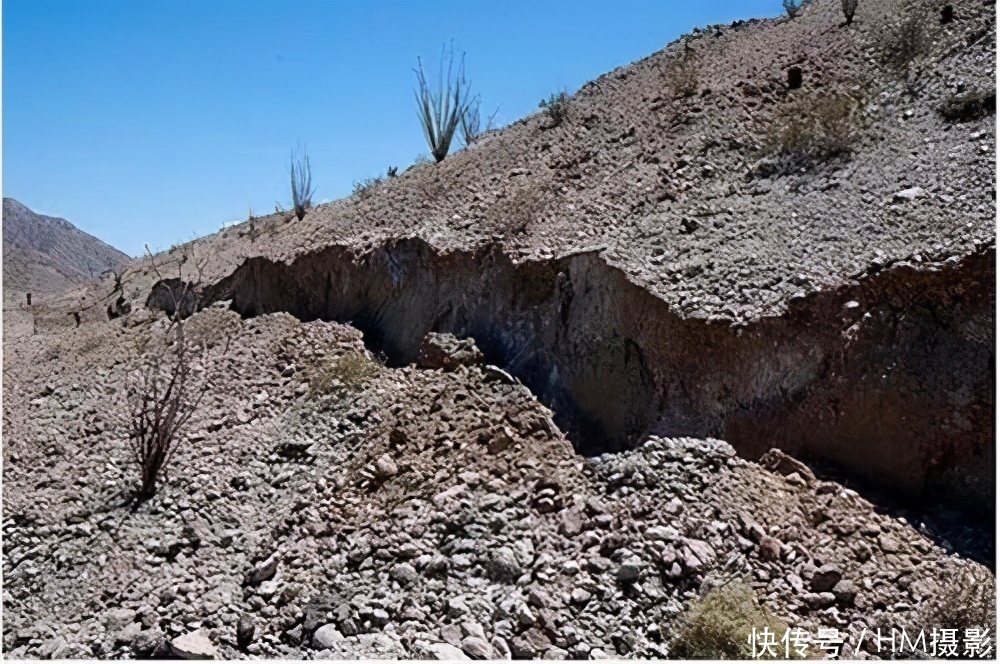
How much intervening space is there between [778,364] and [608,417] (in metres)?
1.44

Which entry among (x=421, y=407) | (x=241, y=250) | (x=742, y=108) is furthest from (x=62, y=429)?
(x=742, y=108)

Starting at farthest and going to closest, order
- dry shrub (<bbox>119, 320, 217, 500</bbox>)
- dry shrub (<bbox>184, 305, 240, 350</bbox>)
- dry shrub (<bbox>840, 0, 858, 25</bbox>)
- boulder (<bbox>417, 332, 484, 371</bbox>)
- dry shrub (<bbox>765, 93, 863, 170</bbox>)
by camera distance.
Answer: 1. dry shrub (<bbox>840, 0, 858, 25</bbox>)
2. dry shrub (<bbox>184, 305, 240, 350</bbox>)
3. dry shrub (<bbox>765, 93, 863, 170</bbox>)
4. boulder (<bbox>417, 332, 484, 371</bbox>)
5. dry shrub (<bbox>119, 320, 217, 500</bbox>)

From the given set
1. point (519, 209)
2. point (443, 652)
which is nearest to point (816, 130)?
point (519, 209)

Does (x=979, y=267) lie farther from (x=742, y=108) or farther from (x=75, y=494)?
(x=75, y=494)

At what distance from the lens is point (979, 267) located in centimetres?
559

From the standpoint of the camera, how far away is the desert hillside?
15.9 ft

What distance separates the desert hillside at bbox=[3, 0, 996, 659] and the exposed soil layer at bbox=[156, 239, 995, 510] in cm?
2

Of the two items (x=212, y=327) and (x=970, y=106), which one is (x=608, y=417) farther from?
(x=212, y=327)

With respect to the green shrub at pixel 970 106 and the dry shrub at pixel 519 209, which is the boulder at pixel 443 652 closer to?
the dry shrub at pixel 519 209

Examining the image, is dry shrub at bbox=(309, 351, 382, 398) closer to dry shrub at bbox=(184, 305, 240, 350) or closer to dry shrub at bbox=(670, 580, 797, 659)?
dry shrub at bbox=(184, 305, 240, 350)

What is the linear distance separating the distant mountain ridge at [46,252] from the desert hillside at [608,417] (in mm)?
17607

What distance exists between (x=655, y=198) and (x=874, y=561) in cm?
423

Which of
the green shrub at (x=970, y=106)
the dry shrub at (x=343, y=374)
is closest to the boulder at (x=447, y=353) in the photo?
the dry shrub at (x=343, y=374)

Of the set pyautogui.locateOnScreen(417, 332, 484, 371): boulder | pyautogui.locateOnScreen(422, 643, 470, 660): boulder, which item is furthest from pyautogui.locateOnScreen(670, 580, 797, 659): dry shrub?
pyautogui.locateOnScreen(417, 332, 484, 371): boulder
